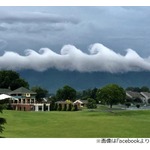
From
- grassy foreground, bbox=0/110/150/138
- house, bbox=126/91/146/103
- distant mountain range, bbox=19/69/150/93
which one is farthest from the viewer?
house, bbox=126/91/146/103

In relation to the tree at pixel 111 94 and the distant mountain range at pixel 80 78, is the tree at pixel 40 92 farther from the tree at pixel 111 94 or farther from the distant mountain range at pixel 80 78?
the tree at pixel 111 94

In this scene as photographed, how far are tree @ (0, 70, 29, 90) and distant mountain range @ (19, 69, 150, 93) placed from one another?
0.09 m

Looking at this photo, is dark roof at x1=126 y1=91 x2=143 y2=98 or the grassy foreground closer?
the grassy foreground

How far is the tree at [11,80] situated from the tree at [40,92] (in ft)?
0.50

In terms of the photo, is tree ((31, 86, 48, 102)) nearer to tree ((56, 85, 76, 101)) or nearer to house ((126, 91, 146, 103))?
tree ((56, 85, 76, 101))

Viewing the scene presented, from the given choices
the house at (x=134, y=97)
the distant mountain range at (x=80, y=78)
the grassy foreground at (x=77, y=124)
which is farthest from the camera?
the house at (x=134, y=97)

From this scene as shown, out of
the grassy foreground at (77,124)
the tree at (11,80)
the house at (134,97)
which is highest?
the tree at (11,80)

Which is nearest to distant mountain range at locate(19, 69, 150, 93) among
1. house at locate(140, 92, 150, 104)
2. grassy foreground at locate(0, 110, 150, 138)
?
house at locate(140, 92, 150, 104)

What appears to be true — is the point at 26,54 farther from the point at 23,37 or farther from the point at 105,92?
the point at 105,92

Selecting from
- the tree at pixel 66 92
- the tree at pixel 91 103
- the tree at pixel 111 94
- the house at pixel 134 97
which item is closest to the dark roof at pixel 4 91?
the tree at pixel 66 92

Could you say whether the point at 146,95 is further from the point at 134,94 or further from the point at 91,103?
the point at 91,103

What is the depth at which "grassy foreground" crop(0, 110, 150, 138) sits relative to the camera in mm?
14844

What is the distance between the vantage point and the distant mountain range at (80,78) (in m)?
15.0
